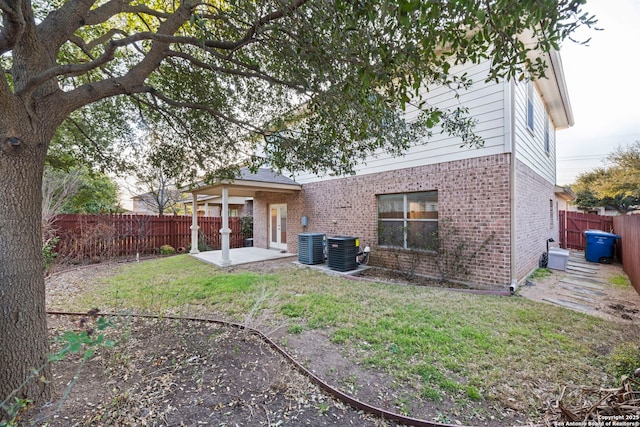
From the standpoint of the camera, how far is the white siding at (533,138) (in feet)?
20.1

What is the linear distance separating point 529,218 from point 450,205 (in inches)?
96.0

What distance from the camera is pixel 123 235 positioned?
10.9m

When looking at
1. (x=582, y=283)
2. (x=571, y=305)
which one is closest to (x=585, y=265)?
(x=582, y=283)

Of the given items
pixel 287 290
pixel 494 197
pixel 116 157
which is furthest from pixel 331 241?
pixel 116 157

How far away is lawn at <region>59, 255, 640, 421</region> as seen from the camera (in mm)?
2590

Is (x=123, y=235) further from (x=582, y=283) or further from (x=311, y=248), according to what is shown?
(x=582, y=283)

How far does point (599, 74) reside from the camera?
654 centimetres

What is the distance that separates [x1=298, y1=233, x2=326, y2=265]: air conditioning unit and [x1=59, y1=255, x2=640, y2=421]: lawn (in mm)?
2187

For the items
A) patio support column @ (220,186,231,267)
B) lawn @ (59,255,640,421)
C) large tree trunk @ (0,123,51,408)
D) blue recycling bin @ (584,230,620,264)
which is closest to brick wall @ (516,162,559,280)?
lawn @ (59,255,640,421)

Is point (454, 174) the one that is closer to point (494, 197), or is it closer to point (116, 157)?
point (494, 197)

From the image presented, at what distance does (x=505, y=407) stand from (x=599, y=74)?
28.1 ft

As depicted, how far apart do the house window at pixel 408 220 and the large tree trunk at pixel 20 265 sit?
22.7 ft

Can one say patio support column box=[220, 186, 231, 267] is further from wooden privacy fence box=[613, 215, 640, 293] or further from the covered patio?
wooden privacy fence box=[613, 215, 640, 293]

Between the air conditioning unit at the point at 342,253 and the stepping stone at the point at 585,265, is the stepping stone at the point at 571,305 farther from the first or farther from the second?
the stepping stone at the point at 585,265
